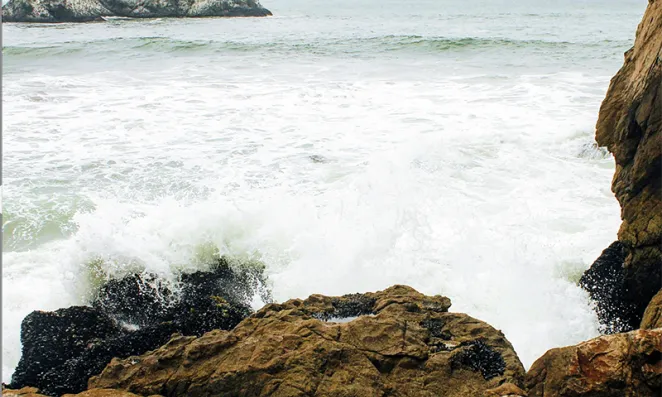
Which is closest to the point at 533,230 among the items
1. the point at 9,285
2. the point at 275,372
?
the point at 275,372

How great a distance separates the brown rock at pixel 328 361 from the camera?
125 inches

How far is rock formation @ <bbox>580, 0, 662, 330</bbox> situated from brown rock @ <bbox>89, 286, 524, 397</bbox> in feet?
6.43

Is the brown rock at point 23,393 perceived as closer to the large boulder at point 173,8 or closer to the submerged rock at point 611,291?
the submerged rock at point 611,291

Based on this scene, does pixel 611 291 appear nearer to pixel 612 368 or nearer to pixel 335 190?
pixel 612 368

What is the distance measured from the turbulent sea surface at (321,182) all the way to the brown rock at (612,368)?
1.83 meters

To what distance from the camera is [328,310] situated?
4.33 m

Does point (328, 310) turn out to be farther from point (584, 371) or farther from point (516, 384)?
point (584, 371)

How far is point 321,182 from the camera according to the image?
830 cm

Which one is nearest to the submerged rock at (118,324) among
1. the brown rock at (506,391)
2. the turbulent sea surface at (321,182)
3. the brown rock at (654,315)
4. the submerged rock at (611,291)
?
the turbulent sea surface at (321,182)

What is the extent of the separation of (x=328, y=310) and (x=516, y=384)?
5.14 feet

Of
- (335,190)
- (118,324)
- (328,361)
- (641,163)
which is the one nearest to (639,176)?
(641,163)

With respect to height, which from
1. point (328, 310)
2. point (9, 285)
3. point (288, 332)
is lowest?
point (9, 285)

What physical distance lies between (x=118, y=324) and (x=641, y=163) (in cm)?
490

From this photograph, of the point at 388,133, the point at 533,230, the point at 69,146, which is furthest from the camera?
the point at 388,133
